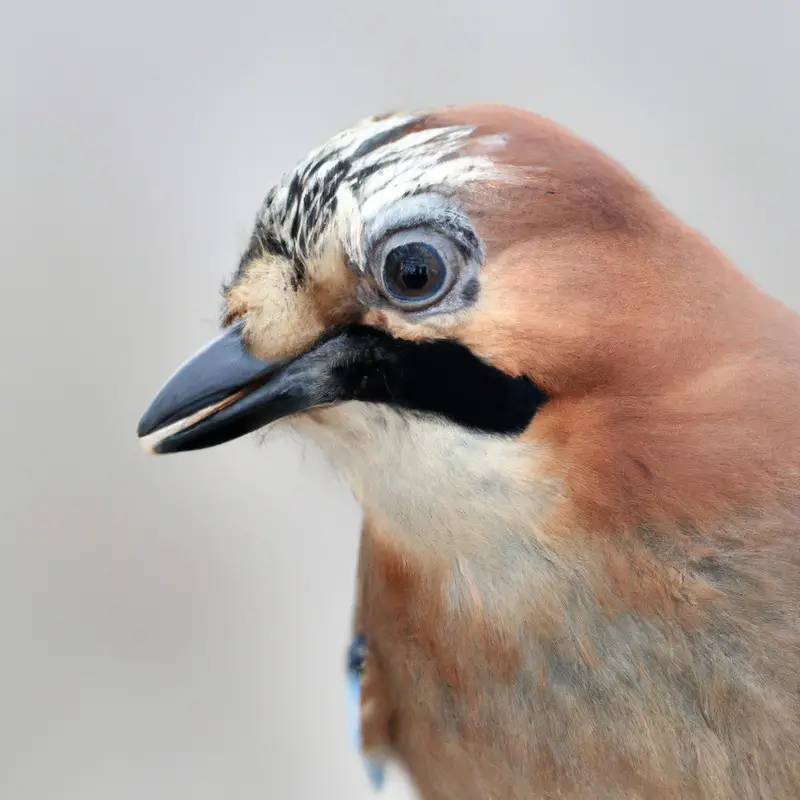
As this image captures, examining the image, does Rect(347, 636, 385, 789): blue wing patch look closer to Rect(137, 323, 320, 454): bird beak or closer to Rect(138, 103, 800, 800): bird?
Rect(138, 103, 800, 800): bird

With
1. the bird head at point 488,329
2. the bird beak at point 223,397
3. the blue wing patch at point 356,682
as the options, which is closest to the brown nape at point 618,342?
the bird head at point 488,329

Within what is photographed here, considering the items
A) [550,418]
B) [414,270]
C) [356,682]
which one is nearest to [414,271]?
[414,270]

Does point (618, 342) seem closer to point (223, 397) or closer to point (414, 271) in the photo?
point (414, 271)

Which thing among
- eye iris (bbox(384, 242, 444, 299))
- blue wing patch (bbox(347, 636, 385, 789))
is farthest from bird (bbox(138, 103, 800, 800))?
blue wing patch (bbox(347, 636, 385, 789))

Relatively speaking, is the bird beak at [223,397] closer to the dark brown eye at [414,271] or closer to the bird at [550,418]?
the bird at [550,418]

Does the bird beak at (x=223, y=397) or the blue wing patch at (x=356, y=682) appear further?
the blue wing patch at (x=356, y=682)

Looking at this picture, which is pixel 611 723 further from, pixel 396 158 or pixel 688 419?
pixel 396 158

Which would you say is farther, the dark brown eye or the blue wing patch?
the blue wing patch

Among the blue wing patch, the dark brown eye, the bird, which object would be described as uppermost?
the dark brown eye
